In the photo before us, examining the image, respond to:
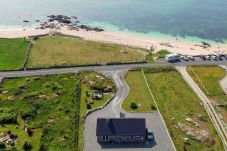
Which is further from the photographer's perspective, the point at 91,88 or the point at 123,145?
the point at 91,88

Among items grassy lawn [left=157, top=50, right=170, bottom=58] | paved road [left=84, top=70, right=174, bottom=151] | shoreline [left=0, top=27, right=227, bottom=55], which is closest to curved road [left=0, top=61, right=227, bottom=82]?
grassy lawn [left=157, top=50, right=170, bottom=58]

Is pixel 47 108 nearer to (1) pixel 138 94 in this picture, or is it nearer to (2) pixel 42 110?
(2) pixel 42 110

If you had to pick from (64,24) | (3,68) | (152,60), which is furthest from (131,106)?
(64,24)

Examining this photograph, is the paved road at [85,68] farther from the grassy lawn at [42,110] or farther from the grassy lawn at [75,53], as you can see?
the grassy lawn at [42,110]

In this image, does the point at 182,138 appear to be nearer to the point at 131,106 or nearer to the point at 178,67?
the point at 131,106

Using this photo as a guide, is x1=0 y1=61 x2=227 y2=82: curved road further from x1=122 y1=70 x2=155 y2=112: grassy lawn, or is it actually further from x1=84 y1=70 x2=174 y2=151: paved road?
x1=84 y1=70 x2=174 y2=151: paved road

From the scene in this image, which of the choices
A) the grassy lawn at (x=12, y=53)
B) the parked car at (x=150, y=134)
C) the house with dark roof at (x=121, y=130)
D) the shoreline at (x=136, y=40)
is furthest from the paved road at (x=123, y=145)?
the shoreline at (x=136, y=40)

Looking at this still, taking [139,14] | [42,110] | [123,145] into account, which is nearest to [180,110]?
[123,145]
